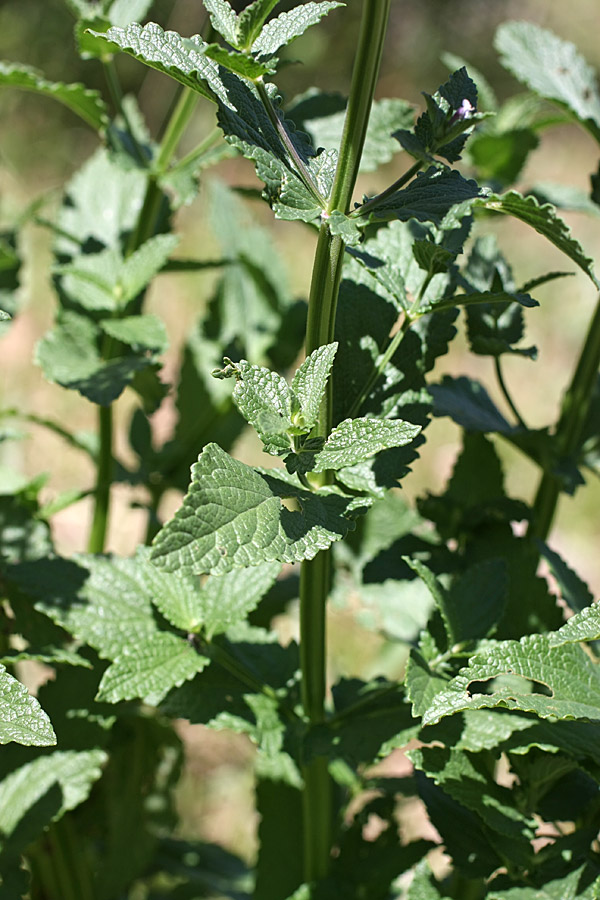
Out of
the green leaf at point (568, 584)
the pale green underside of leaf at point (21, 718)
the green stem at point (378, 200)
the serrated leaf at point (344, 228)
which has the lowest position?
the pale green underside of leaf at point (21, 718)

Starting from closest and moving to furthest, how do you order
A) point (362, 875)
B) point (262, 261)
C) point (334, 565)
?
1. point (362, 875)
2. point (334, 565)
3. point (262, 261)

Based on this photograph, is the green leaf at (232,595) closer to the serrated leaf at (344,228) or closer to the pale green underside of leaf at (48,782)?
the pale green underside of leaf at (48,782)

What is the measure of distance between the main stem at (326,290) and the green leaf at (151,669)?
0.09m

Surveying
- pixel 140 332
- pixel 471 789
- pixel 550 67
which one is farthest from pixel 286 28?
pixel 471 789

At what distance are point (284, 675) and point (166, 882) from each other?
748 millimetres

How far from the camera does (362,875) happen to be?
0.94 m

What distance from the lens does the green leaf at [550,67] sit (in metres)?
0.94

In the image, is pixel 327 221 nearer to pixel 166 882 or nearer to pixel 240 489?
pixel 240 489

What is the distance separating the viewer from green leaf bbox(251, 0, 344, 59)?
2.06ft

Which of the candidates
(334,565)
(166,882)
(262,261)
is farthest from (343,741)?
(166,882)

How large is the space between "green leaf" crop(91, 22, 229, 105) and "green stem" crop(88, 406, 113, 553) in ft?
1.43

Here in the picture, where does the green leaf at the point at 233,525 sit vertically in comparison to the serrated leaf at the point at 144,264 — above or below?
below

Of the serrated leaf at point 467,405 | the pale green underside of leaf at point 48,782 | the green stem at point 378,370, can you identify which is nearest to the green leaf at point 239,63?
the green stem at point 378,370

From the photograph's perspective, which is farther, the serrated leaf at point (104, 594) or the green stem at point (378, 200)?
the serrated leaf at point (104, 594)
